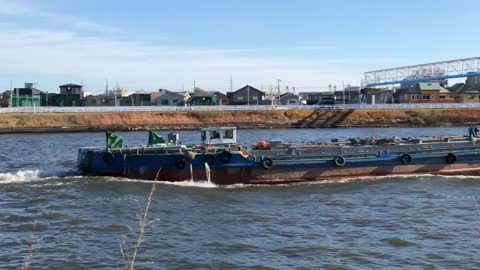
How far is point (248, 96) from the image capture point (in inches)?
4680

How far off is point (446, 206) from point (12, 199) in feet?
56.9

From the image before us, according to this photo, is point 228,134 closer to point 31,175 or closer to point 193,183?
point 193,183

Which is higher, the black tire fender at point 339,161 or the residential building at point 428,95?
the residential building at point 428,95

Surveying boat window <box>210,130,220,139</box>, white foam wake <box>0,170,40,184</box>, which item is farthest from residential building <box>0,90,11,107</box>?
boat window <box>210,130,220,139</box>

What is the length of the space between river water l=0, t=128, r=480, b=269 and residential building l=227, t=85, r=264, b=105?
291 ft

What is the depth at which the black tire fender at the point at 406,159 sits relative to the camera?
31.1 m

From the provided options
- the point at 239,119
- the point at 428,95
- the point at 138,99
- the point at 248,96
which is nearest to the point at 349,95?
the point at 428,95

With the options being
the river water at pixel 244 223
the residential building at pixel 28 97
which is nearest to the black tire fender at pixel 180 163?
the river water at pixel 244 223

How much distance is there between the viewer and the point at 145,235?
1897cm

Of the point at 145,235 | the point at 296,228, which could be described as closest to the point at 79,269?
the point at 145,235

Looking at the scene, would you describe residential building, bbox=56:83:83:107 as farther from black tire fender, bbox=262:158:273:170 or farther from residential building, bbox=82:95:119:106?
black tire fender, bbox=262:158:273:170

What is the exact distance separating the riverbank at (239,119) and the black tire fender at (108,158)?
4598cm

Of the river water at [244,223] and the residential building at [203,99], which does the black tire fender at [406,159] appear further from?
the residential building at [203,99]

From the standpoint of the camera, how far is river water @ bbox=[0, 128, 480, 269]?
16469mm
